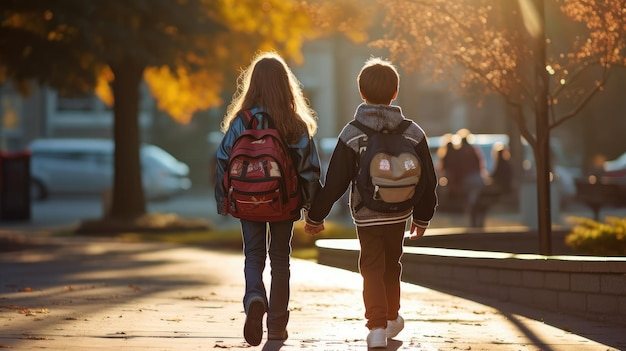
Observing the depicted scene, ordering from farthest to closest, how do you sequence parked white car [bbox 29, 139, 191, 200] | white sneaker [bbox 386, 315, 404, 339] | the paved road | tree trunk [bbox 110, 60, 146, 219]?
parked white car [bbox 29, 139, 191, 200]
the paved road
tree trunk [bbox 110, 60, 146, 219]
white sneaker [bbox 386, 315, 404, 339]

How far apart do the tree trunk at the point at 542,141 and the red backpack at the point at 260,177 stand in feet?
13.7

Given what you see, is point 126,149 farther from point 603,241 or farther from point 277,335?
point 277,335

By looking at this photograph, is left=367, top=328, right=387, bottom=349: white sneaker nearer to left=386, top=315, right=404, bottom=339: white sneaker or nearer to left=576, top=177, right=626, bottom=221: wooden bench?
left=386, top=315, right=404, bottom=339: white sneaker

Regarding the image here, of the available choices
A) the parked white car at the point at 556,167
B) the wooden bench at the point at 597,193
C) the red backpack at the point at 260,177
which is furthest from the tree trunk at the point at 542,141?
the parked white car at the point at 556,167

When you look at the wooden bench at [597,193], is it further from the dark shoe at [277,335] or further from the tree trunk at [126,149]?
the dark shoe at [277,335]

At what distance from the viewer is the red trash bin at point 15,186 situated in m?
27.8

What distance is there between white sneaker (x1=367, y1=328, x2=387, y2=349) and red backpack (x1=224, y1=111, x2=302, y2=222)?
2.83 ft

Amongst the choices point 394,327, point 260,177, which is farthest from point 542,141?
point 260,177

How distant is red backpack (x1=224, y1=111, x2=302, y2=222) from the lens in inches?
297

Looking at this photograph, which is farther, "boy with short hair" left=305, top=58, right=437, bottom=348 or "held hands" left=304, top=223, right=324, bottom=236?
"held hands" left=304, top=223, right=324, bottom=236

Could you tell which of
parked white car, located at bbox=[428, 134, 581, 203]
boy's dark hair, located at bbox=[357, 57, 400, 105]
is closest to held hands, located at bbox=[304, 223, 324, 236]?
boy's dark hair, located at bbox=[357, 57, 400, 105]

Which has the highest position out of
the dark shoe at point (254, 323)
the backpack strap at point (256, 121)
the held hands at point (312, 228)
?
the backpack strap at point (256, 121)

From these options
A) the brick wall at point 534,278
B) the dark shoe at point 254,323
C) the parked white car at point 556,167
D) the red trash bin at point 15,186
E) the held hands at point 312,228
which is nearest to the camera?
the dark shoe at point 254,323

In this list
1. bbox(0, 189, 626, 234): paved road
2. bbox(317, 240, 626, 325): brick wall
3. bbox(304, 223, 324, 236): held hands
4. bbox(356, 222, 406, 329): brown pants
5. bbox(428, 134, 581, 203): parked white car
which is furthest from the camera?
bbox(428, 134, 581, 203): parked white car
